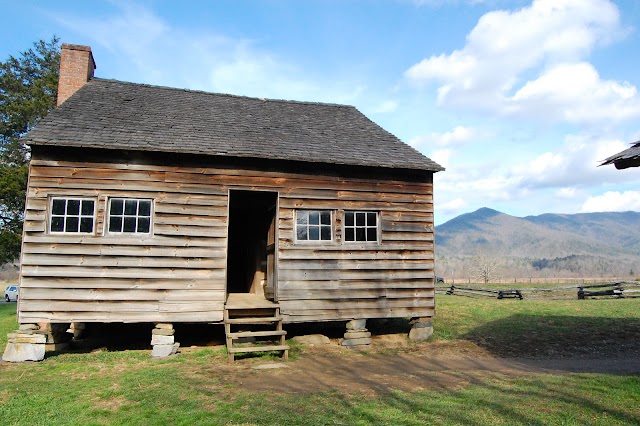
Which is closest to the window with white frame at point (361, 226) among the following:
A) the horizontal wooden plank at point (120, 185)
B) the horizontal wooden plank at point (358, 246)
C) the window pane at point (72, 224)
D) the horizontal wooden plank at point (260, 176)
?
the horizontal wooden plank at point (358, 246)

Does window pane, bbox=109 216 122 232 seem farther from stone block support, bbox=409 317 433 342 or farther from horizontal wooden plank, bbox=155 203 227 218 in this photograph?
stone block support, bbox=409 317 433 342

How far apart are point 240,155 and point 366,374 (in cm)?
577

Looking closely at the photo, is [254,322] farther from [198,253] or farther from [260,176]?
[260,176]

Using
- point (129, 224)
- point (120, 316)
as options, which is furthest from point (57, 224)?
point (120, 316)

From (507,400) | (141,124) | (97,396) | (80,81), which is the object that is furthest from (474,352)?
(80,81)

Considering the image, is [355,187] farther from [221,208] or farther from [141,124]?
[141,124]

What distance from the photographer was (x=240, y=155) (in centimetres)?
1082

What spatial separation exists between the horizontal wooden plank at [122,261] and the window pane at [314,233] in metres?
2.33

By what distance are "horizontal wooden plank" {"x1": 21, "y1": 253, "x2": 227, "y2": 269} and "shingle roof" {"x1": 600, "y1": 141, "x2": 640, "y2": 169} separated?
822 cm

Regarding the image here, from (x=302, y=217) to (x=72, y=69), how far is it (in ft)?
27.7

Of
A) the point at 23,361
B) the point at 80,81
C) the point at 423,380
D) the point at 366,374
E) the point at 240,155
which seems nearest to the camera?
the point at 423,380

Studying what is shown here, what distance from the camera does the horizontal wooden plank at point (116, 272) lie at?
987 centimetres

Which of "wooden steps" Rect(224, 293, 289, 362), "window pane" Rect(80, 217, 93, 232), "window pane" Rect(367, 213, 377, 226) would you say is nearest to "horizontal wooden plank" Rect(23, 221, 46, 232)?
"window pane" Rect(80, 217, 93, 232)

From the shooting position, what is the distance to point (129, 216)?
10.5 metres
